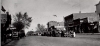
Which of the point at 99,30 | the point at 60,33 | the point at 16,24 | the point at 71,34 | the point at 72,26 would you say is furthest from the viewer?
the point at 16,24

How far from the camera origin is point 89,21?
210 feet

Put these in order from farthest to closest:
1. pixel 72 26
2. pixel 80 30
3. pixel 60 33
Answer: pixel 72 26, pixel 80 30, pixel 60 33

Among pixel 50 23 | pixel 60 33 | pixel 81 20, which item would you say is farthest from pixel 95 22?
pixel 50 23

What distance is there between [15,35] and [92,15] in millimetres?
40936

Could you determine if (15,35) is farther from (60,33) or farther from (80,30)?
(80,30)

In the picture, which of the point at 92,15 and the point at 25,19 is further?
the point at 25,19

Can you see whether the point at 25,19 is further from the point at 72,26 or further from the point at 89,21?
the point at 89,21

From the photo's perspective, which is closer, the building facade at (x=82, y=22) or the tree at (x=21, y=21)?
the building facade at (x=82, y=22)

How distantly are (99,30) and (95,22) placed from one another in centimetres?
390

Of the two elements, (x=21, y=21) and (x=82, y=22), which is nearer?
(x=82, y=22)

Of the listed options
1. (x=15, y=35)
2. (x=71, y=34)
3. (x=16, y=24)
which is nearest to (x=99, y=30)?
(x=71, y=34)

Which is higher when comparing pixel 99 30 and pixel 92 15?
pixel 92 15

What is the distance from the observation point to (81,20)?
68562 millimetres

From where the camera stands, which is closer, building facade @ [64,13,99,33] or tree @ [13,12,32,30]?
building facade @ [64,13,99,33]
